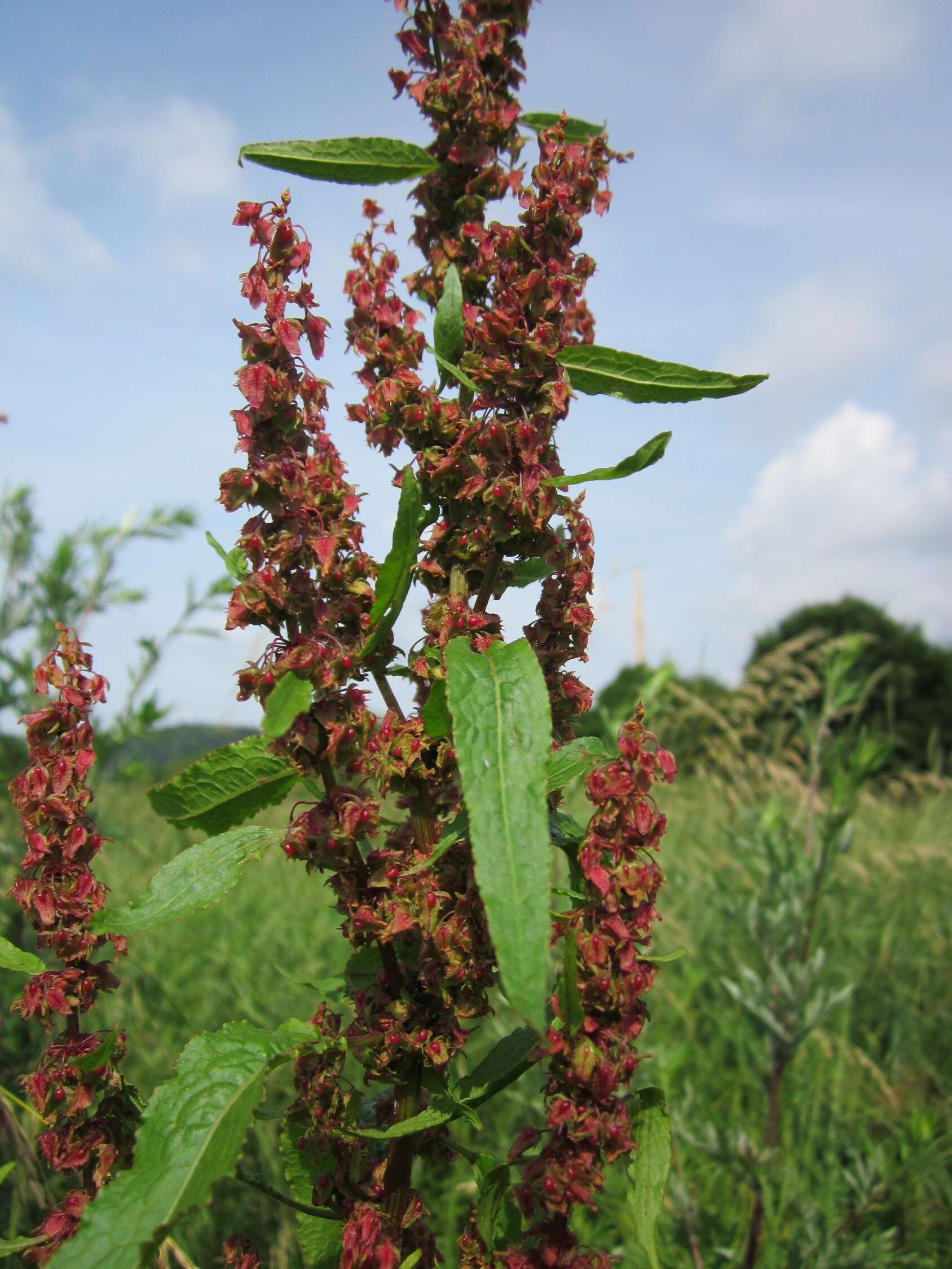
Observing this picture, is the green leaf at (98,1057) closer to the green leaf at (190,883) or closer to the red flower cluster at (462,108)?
the green leaf at (190,883)

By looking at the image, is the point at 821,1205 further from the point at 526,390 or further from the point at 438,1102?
the point at 526,390

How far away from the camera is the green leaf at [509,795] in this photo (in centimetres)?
79

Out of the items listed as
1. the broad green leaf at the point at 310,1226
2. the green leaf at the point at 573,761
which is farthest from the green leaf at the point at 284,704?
the broad green leaf at the point at 310,1226

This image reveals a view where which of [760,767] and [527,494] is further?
[760,767]

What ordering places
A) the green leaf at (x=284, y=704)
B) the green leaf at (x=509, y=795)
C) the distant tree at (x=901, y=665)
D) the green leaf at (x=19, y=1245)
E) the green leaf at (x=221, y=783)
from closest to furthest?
the green leaf at (x=509, y=795), the green leaf at (x=284, y=704), the green leaf at (x=19, y=1245), the green leaf at (x=221, y=783), the distant tree at (x=901, y=665)

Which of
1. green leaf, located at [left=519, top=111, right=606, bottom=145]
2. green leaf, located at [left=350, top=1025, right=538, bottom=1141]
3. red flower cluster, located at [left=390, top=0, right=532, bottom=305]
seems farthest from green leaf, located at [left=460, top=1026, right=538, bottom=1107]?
green leaf, located at [left=519, top=111, right=606, bottom=145]

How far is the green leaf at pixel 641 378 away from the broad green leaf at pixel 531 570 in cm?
24

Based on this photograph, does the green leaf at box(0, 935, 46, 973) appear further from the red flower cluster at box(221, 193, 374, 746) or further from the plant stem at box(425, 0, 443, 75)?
the plant stem at box(425, 0, 443, 75)

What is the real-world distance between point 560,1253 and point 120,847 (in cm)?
475

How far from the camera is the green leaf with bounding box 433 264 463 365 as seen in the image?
46.3 inches

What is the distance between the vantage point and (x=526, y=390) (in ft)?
3.73

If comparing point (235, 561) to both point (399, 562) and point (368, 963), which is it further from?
point (368, 963)

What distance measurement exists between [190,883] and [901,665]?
17554 mm

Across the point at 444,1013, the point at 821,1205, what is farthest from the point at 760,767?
the point at 444,1013
